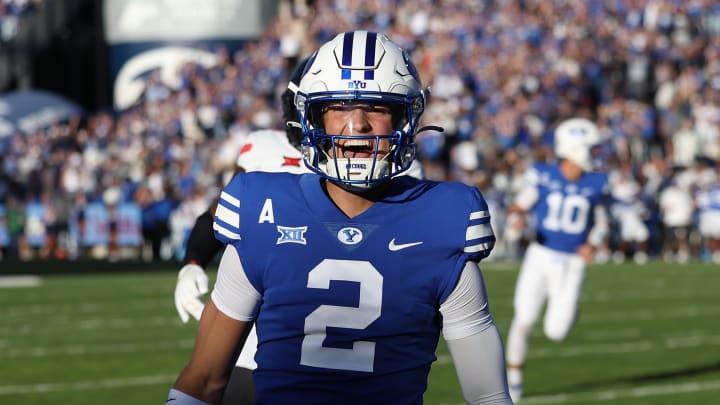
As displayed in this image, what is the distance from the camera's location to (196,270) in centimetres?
421

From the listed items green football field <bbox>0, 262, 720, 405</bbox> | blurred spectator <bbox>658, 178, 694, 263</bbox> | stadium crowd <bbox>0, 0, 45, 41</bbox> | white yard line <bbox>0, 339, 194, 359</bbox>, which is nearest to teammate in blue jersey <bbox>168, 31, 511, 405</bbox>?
green football field <bbox>0, 262, 720, 405</bbox>

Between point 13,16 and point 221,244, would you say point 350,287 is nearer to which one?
point 221,244

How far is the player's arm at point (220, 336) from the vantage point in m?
2.86

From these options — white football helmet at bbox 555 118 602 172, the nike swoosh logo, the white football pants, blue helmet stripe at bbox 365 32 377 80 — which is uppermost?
blue helmet stripe at bbox 365 32 377 80

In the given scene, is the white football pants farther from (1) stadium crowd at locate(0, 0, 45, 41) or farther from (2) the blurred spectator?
(1) stadium crowd at locate(0, 0, 45, 41)

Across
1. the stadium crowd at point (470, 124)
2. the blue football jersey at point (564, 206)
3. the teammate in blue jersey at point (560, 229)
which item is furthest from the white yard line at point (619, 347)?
the stadium crowd at point (470, 124)

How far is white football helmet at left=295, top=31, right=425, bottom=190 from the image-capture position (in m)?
2.90

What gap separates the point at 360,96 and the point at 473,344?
58 centimetres

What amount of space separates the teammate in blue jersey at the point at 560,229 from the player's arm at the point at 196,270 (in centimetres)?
380

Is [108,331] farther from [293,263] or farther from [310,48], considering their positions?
[310,48]

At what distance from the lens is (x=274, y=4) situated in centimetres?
2795

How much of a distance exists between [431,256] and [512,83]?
2015 centimetres

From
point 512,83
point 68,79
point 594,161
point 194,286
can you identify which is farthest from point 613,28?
point 194,286

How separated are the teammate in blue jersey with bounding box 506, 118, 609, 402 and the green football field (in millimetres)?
419
